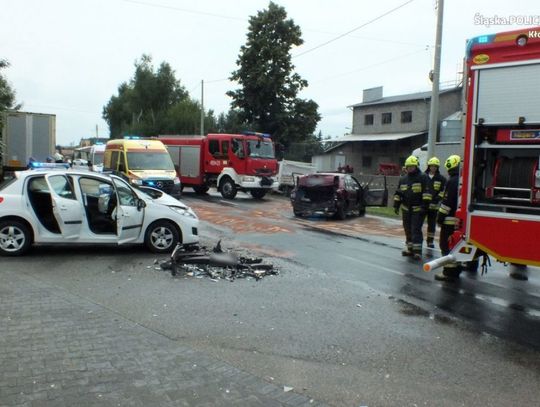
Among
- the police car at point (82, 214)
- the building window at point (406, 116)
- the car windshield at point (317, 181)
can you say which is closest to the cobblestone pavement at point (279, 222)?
the car windshield at point (317, 181)

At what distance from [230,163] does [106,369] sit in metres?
19.2

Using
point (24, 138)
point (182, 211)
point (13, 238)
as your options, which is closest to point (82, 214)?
point (13, 238)

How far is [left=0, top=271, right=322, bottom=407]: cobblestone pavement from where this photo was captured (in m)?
3.64

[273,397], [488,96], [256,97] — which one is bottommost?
[273,397]

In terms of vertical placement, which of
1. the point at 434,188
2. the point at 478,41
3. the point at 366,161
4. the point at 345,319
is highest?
the point at 478,41

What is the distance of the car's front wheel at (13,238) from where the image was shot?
27.6 feet

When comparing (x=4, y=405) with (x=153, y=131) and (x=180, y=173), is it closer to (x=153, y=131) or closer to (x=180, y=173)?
(x=180, y=173)

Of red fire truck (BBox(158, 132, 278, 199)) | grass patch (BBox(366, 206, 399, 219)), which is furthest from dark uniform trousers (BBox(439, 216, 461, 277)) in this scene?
red fire truck (BBox(158, 132, 278, 199))

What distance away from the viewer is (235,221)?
14.7m

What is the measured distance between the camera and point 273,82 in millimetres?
35781

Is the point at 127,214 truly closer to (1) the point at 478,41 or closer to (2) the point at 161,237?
(2) the point at 161,237

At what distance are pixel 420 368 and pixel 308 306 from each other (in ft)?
6.41

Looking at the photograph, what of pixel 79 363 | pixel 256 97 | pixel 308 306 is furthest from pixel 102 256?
pixel 256 97

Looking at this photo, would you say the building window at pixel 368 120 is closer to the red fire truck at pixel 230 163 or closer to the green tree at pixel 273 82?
the green tree at pixel 273 82
